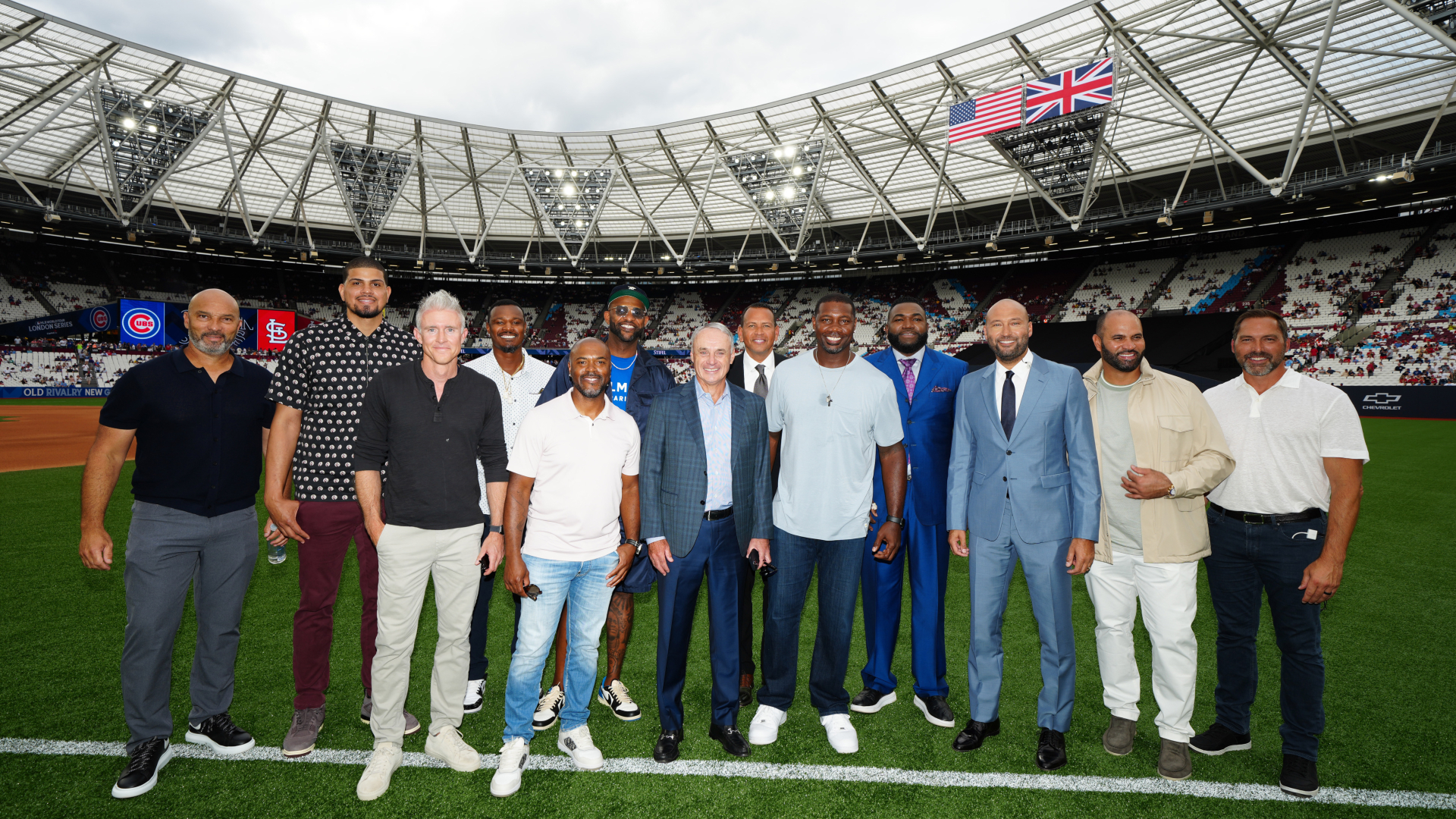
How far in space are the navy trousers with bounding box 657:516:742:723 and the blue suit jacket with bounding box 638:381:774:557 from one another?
9 cm

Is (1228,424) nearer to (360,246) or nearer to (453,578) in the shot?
(453,578)

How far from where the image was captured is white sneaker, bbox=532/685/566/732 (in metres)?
3.84

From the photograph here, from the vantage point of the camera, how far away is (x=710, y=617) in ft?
11.7

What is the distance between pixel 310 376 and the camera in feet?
11.6

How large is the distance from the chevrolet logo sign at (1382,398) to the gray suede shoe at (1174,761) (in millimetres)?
28116

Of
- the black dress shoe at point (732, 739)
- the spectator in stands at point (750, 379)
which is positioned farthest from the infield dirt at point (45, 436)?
the black dress shoe at point (732, 739)

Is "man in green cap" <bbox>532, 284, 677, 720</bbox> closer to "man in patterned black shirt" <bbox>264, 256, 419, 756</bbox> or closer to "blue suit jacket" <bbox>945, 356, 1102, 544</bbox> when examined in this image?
"man in patterned black shirt" <bbox>264, 256, 419, 756</bbox>

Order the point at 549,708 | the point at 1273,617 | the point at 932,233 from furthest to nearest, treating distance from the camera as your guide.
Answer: the point at 932,233
the point at 549,708
the point at 1273,617

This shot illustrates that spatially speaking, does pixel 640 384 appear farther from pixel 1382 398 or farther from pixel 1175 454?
pixel 1382 398

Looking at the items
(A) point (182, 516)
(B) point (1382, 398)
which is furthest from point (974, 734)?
(B) point (1382, 398)

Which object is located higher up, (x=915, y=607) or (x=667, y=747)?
(x=915, y=607)

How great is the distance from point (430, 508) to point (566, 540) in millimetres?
706

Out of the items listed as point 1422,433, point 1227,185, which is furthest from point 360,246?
point 1422,433

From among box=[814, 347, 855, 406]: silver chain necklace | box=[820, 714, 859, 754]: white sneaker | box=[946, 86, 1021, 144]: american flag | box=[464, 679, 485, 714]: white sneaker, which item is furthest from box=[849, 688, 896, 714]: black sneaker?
box=[946, 86, 1021, 144]: american flag
